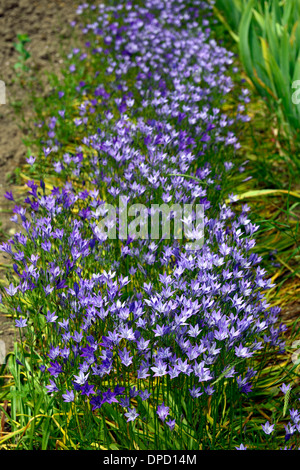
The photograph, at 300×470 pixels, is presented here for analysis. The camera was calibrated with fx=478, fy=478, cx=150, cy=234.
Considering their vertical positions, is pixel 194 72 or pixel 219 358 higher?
pixel 194 72

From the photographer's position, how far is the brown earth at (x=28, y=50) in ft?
15.0

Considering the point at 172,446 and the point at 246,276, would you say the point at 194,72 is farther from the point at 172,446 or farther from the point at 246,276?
Answer: the point at 172,446

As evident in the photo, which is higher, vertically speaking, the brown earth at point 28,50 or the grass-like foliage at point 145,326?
the brown earth at point 28,50

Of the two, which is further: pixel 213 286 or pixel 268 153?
pixel 268 153

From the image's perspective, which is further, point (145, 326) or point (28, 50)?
point (28, 50)

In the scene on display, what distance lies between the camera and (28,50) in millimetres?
5797

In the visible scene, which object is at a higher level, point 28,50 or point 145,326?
point 28,50

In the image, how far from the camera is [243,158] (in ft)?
14.6

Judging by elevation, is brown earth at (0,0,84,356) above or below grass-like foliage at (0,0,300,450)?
above

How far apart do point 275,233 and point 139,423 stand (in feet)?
6.41

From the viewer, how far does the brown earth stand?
180 inches

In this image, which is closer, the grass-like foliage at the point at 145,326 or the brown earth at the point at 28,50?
the grass-like foliage at the point at 145,326

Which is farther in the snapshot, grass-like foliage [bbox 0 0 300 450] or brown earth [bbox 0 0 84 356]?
brown earth [bbox 0 0 84 356]
